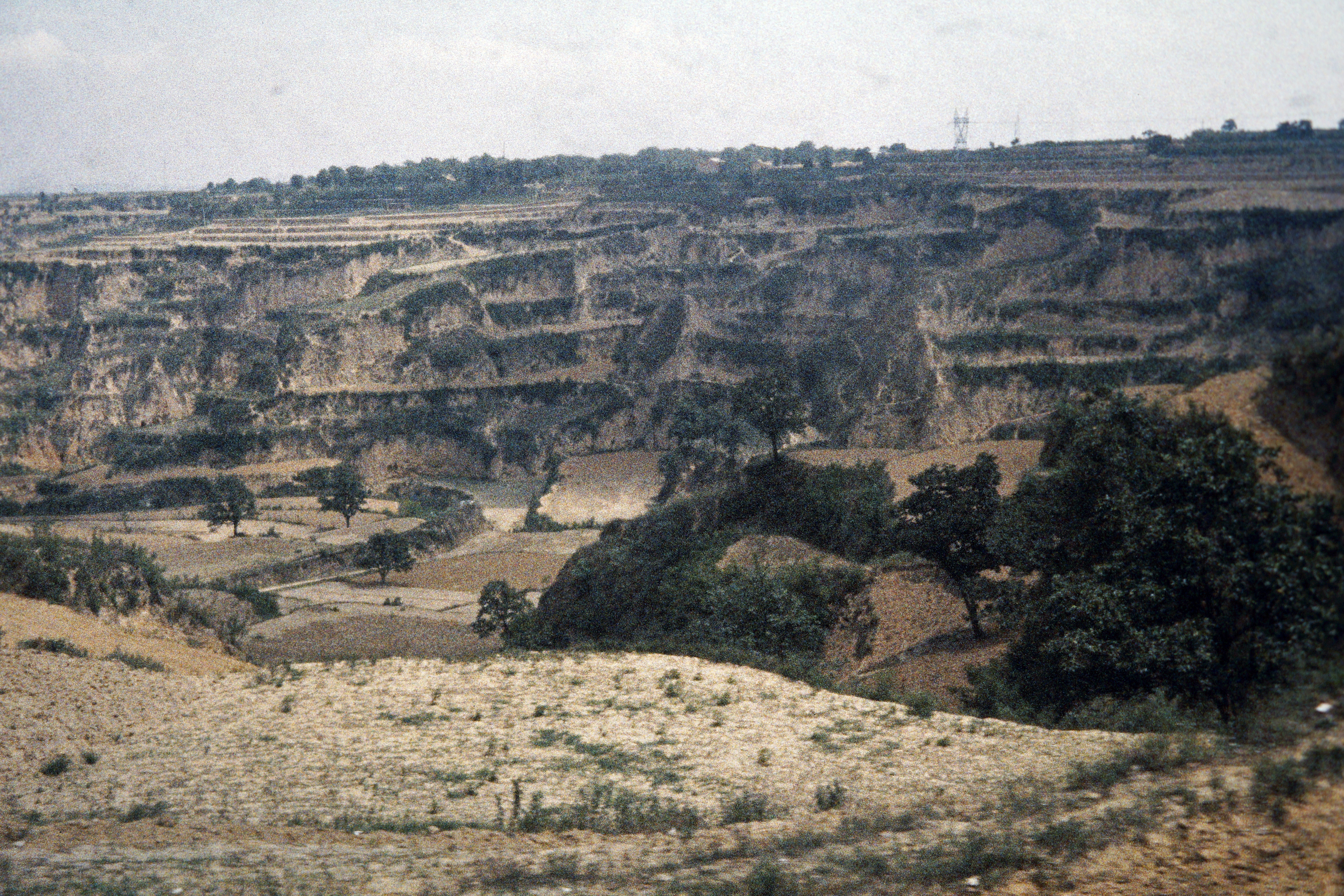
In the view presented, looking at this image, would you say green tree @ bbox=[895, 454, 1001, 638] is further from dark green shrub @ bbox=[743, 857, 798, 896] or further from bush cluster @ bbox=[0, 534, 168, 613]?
bush cluster @ bbox=[0, 534, 168, 613]

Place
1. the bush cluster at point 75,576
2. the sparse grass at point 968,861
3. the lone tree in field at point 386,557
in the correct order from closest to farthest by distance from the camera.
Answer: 1. the sparse grass at point 968,861
2. the bush cluster at point 75,576
3. the lone tree in field at point 386,557

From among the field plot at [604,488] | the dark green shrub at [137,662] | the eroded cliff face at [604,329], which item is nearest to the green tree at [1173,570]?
the eroded cliff face at [604,329]

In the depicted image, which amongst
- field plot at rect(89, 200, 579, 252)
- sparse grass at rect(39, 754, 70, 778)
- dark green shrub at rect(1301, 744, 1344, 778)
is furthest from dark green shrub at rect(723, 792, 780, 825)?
field plot at rect(89, 200, 579, 252)

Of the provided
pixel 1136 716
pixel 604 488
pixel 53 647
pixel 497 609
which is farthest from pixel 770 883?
pixel 604 488

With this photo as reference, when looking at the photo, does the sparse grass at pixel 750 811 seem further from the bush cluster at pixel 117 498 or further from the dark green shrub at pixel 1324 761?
the bush cluster at pixel 117 498

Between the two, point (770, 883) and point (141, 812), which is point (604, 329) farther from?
point (770, 883)
